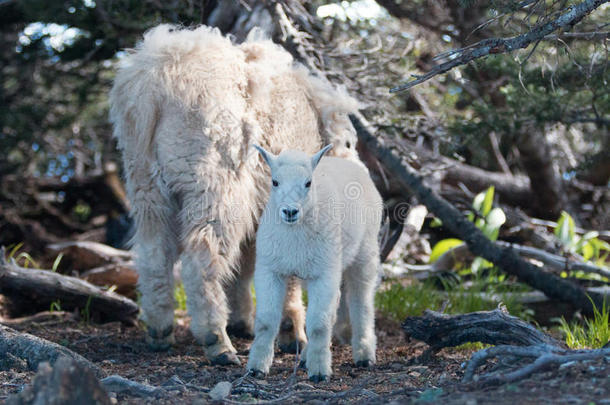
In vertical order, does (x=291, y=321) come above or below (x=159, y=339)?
above

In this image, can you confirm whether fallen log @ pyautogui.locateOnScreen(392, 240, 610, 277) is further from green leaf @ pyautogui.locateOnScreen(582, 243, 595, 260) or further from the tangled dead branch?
the tangled dead branch

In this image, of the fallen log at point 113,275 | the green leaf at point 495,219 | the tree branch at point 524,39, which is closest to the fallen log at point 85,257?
the fallen log at point 113,275

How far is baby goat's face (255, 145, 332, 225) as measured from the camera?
3791mm

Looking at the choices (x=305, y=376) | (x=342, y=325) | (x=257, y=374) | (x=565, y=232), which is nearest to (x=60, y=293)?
(x=342, y=325)

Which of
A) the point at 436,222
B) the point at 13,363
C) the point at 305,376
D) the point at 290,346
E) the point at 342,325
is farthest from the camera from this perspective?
the point at 436,222

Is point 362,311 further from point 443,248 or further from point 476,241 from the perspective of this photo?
point 443,248

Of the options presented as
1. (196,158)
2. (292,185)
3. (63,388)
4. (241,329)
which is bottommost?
(241,329)

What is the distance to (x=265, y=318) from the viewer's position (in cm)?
414

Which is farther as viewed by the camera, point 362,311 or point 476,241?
point 476,241

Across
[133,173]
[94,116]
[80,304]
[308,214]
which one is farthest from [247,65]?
[94,116]

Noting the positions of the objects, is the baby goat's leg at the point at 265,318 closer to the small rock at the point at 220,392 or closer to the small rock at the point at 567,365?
the small rock at the point at 220,392

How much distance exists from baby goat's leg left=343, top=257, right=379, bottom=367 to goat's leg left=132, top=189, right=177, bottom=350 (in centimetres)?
135

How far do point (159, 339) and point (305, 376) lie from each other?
1.41 m

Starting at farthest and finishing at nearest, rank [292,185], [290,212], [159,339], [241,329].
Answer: [241,329], [159,339], [292,185], [290,212]
